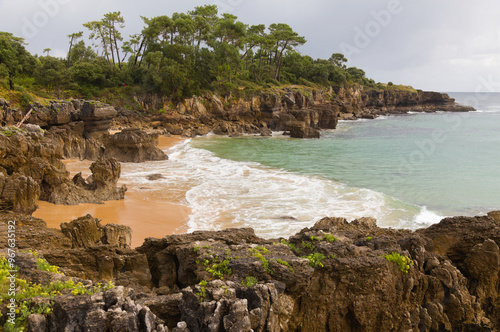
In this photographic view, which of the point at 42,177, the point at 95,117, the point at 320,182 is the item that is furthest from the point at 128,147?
the point at 320,182

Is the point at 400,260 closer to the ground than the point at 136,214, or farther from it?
farther from it

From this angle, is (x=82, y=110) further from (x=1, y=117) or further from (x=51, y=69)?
(x=51, y=69)

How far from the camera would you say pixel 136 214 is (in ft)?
50.4

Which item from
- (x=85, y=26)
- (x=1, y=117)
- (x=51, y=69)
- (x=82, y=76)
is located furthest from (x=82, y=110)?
(x=85, y=26)

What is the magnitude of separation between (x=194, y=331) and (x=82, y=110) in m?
27.9

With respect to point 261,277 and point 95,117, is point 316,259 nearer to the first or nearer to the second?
point 261,277

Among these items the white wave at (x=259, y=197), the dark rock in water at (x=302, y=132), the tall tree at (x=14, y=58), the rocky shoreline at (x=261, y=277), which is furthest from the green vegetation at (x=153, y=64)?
the rocky shoreline at (x=261, y=277)

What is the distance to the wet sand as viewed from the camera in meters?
13.5

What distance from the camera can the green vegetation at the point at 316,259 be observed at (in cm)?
725

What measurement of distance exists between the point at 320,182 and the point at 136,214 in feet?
40.0

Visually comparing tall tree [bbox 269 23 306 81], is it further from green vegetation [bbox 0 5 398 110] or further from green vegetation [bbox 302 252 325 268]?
green vegetation [bbox 302 252 325 268]

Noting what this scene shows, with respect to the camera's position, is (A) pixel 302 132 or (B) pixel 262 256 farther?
(A) pixel 302 132

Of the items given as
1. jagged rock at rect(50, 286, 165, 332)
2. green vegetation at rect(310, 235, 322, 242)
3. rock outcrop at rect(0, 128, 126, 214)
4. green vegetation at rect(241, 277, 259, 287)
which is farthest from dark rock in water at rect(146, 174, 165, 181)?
jagged rock at rect(50, 286, 165, 332)

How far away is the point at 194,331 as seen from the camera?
5730 millimetres
